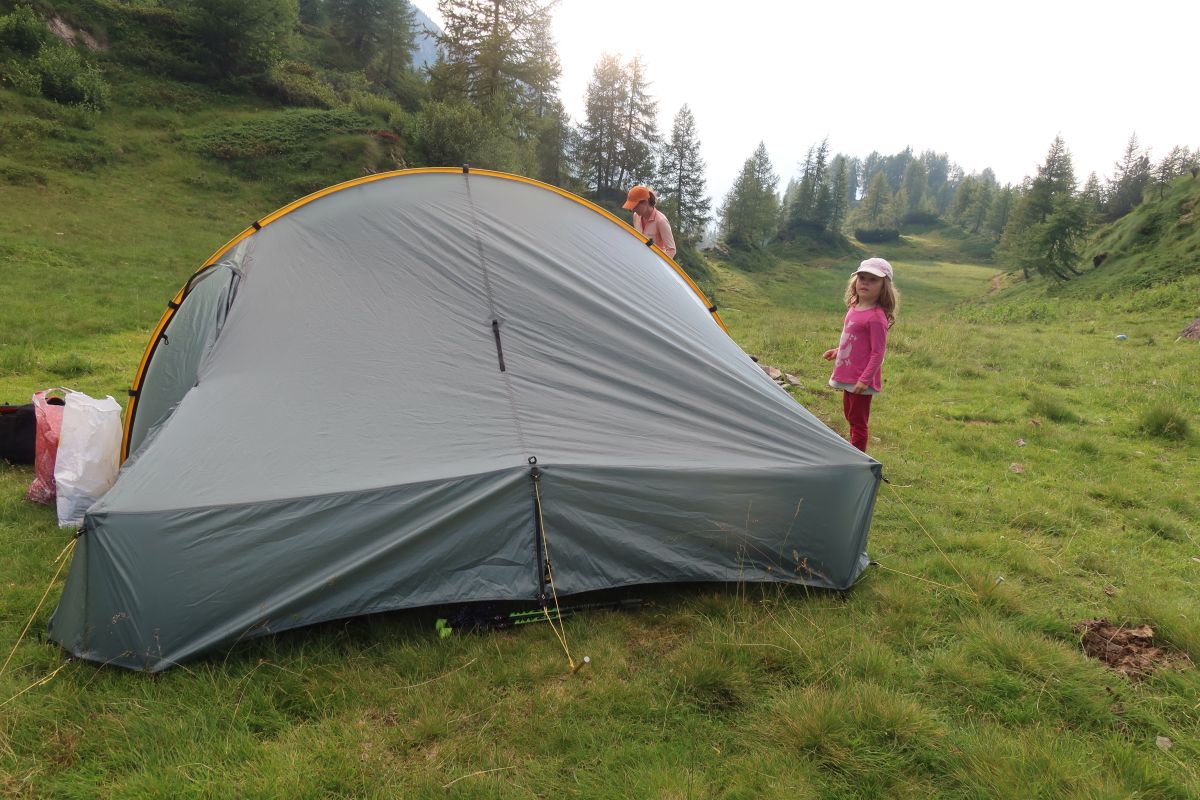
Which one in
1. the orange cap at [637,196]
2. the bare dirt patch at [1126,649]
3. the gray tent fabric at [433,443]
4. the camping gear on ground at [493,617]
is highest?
the orange cap at [637,196]

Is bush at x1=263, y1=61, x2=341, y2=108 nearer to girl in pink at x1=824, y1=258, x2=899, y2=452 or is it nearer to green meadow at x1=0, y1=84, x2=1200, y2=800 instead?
green meadow at x1=0, y1=84, x2=1200, y2=800

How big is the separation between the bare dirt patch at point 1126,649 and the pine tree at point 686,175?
148ft

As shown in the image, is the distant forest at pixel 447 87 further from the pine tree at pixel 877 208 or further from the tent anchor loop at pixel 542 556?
the pine tree at pixel 877 208

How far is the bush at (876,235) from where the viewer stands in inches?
3041

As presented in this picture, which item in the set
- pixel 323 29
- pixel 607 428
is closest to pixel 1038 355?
pixel 607 428

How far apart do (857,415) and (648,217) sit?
3.28 metres

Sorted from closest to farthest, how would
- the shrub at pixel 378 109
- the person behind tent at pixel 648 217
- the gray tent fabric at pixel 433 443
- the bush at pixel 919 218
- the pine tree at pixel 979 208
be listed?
1. the gray tent fabric at pixel 433 443
2. the person behind tent at pixel 648 217
3. the shrub at pixel 378 109
4. the pine tree at pixel 979 208
5. the bush at pixel 919 218

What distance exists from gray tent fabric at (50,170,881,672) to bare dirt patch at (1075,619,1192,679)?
1197 mm

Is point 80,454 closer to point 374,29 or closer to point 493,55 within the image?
point 493,55

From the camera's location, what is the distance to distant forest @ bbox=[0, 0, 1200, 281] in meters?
24.0

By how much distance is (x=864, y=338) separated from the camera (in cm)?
489

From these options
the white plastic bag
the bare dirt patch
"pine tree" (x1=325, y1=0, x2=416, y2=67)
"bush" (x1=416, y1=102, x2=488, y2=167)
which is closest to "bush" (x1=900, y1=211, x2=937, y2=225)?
"pine tree" (x1=325, y1=0, x2=416, y2=67)

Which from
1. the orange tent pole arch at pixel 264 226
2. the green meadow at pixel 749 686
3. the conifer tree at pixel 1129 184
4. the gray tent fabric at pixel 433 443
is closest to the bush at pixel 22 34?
the orange tent pole arch at pixel 264 226

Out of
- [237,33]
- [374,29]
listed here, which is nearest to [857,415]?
[237,33]
